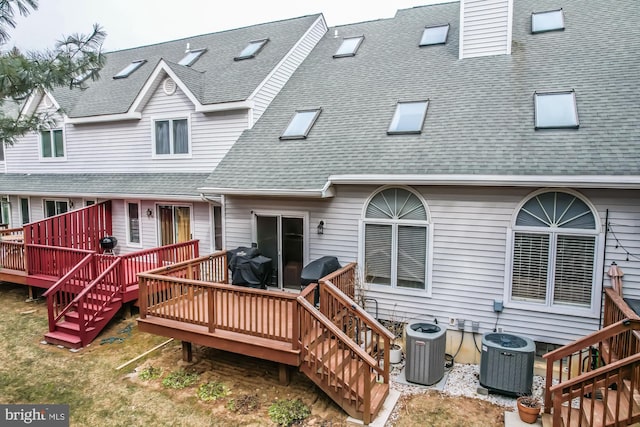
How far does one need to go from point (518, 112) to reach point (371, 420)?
20.1 feet

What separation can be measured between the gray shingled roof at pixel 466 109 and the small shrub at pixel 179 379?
382cm

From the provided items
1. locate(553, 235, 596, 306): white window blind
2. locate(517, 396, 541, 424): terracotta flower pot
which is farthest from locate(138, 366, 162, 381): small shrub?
locate(553, 235, 596, 306): white window blind

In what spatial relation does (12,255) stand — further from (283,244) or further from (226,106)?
(283,244)

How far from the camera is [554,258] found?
6625mm

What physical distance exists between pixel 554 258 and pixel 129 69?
15022 millimetres

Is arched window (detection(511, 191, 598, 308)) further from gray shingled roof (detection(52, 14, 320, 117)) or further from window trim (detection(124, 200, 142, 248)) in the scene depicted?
window trim (detection(124, 200, 142, 248))

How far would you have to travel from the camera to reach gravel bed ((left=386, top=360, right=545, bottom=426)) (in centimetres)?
607

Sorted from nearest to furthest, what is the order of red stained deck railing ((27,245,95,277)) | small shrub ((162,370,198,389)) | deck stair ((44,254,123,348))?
small shrub ((162,370,198,389))
deck stair ((44,254,123,348))
red stained deck railing ((27,245,95,277))

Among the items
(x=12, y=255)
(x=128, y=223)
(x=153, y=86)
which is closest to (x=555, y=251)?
(x=153, y=86)

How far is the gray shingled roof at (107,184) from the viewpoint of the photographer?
10.9 m

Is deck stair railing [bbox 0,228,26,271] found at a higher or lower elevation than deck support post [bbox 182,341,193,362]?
higher

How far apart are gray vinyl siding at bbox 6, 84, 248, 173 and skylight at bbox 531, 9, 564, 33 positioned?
765 cm

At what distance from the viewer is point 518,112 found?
772cm

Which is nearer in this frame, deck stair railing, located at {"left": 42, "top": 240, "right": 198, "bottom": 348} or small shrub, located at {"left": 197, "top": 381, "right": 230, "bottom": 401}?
small shrub, located at {"left": 197, "top": 381, "right": 230, "bottom": 401}
